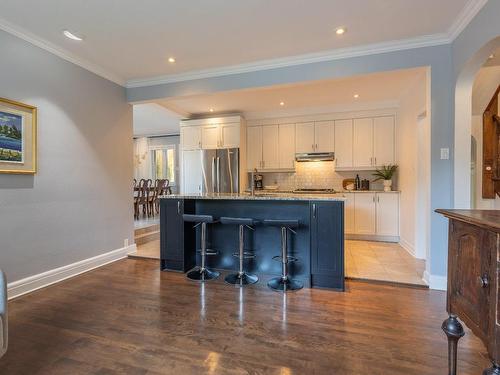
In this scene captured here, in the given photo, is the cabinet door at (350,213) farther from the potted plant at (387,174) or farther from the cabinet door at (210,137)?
the cabinet door at (210,137)

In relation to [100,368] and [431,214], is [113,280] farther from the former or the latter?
[431,214]

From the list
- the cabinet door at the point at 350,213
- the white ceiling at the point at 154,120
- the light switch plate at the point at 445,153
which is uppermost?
the white ceiling at the point at 154,120

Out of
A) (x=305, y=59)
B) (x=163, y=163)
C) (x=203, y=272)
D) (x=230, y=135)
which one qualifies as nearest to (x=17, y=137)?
(x=203, y=272)

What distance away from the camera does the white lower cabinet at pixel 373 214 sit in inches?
183

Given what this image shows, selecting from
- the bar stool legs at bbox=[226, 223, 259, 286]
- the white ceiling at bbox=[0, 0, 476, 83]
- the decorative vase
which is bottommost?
the bar stool legs at bbox=[226, 223, 259, 286]

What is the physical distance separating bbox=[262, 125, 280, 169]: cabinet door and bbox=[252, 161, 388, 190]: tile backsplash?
37cm

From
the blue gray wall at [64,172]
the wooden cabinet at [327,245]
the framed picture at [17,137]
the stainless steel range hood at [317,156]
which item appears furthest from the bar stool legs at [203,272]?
the stainless steel range hood at [317,156]

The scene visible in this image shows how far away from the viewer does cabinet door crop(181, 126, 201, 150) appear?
5.65 m

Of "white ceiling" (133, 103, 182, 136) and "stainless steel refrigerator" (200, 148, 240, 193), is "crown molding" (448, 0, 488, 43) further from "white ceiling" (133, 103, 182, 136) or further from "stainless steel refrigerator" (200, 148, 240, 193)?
"white ceiling" (133, 103, 182, 136)

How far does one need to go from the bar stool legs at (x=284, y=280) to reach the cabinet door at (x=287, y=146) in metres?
2.86

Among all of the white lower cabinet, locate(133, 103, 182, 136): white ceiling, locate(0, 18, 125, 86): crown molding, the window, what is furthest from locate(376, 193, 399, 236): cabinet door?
the window

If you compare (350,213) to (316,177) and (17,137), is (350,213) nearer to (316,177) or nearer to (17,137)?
(316,177)

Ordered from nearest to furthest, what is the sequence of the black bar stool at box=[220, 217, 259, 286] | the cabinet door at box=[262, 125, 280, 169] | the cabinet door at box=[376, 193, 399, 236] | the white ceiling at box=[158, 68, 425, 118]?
1. the black bar stool at box=[220, 217, 259, 286]
2. the white ceiling at box=[158, 68, 425, 118]
3. the cabinet door at box=[376, 193, 399, 236]
4. the cabinet door at box=[262, 125, 280, 169]

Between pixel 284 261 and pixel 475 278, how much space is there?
1.86 meters
